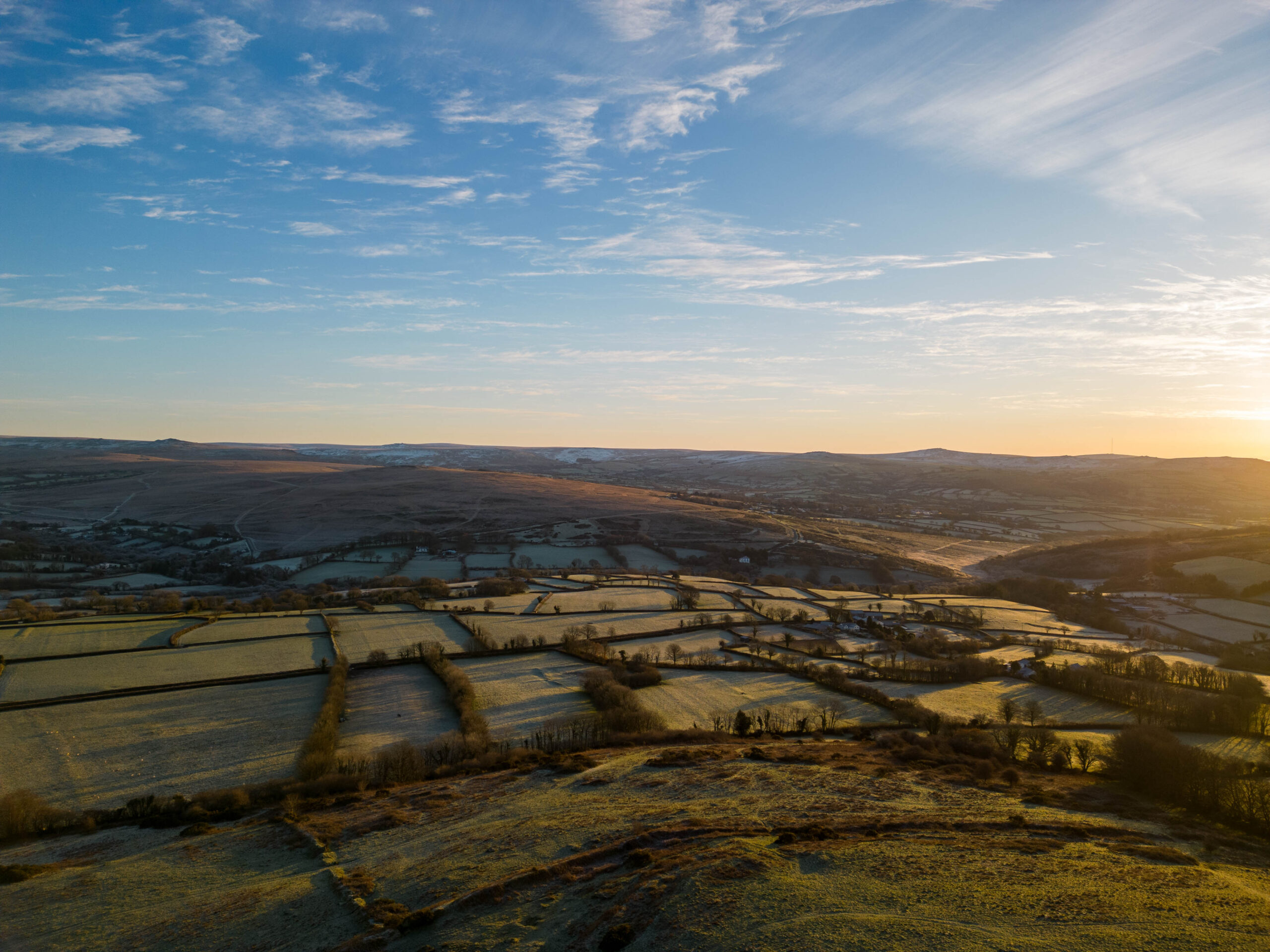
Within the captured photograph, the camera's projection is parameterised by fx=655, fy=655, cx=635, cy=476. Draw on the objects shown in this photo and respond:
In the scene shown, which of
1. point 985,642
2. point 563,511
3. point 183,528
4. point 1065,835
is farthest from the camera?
point 563,511

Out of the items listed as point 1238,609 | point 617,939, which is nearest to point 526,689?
point 617,939

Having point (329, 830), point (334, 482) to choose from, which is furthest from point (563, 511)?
point (329, 830)

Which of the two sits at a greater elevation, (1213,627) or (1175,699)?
(1175,699)

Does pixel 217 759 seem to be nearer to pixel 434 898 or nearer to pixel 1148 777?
pixel 434 898

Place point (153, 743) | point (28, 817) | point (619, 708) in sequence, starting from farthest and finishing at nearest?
point (619, 708) < point (153, 743) < point (28, 817)

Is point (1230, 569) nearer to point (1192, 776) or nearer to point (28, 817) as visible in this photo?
point (1192, 776)
